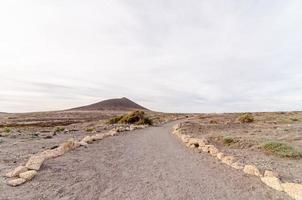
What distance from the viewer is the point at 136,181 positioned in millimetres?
9531

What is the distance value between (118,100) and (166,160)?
173 metres

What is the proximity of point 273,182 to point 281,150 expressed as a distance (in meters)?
7.19

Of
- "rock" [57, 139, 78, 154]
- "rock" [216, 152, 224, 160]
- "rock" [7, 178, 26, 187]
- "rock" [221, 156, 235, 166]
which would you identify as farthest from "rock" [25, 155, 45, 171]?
"rock" [216, 152, 224, 160]

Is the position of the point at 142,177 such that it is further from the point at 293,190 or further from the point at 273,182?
the point at 293,190

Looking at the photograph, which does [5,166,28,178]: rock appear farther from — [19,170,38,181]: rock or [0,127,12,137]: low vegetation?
[0,127,12,137]: low vegetation

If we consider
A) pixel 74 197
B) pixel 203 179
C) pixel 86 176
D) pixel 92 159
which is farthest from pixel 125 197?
pixel 92 159

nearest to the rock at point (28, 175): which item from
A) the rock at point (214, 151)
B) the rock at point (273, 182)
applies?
the rock at point (273, 182)

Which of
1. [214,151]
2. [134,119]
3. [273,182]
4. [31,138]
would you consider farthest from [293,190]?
[134,119]

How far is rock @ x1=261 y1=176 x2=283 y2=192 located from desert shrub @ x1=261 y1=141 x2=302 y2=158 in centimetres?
612

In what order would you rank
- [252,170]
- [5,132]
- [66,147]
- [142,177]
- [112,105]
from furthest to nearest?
[112,105] → [5,132] → [66,147] → [252,170] → [142,177]

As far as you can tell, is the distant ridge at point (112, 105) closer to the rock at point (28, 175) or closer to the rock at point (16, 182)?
the rock at point (28, 175)

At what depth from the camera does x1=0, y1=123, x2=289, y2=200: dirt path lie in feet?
26.4

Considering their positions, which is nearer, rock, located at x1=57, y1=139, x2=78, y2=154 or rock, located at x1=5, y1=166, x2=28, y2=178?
rock, located at x1=5, y1=166, x2=28, y2=178

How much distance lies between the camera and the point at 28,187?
8344mm
